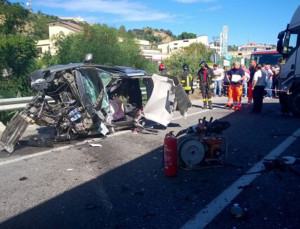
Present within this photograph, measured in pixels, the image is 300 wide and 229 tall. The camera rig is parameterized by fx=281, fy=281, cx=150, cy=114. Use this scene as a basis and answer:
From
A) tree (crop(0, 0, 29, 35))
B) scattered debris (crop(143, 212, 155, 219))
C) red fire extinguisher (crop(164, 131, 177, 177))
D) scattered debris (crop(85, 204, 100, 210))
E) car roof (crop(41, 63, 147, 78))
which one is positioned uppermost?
tree (crop(0, 0, 29, 35))

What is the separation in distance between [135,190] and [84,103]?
2873 millimetres

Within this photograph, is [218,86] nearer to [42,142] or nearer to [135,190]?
[42,142]

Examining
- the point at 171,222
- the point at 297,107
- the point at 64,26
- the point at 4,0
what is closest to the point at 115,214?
the point at 171,222

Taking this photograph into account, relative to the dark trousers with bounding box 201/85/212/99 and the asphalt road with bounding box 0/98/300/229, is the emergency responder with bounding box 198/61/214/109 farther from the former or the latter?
the asphalt road with bounding box 0/98/300/229

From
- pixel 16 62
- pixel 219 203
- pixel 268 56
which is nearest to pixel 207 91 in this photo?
pixel 16 62

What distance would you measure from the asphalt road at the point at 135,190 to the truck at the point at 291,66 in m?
3.77

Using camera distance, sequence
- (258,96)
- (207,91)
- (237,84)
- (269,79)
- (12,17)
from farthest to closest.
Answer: (269,79) < (12,17) < (207,91) < (237,84) < (258,96)

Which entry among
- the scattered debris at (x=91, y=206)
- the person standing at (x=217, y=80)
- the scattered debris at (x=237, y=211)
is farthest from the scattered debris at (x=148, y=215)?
the person standing at (x=217, y=80)

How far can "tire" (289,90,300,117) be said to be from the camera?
8.97 metres

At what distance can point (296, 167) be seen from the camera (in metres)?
4.32

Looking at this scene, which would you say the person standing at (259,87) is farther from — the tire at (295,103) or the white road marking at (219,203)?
the white road marking at (219,203)

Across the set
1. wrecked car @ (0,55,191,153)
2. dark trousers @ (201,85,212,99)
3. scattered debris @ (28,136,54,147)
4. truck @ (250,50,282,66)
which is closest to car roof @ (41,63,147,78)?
wrecked car @ (0,55,191,153)

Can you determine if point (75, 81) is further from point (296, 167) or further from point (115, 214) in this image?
point (296, 167)

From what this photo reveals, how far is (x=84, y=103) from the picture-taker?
6.04m
